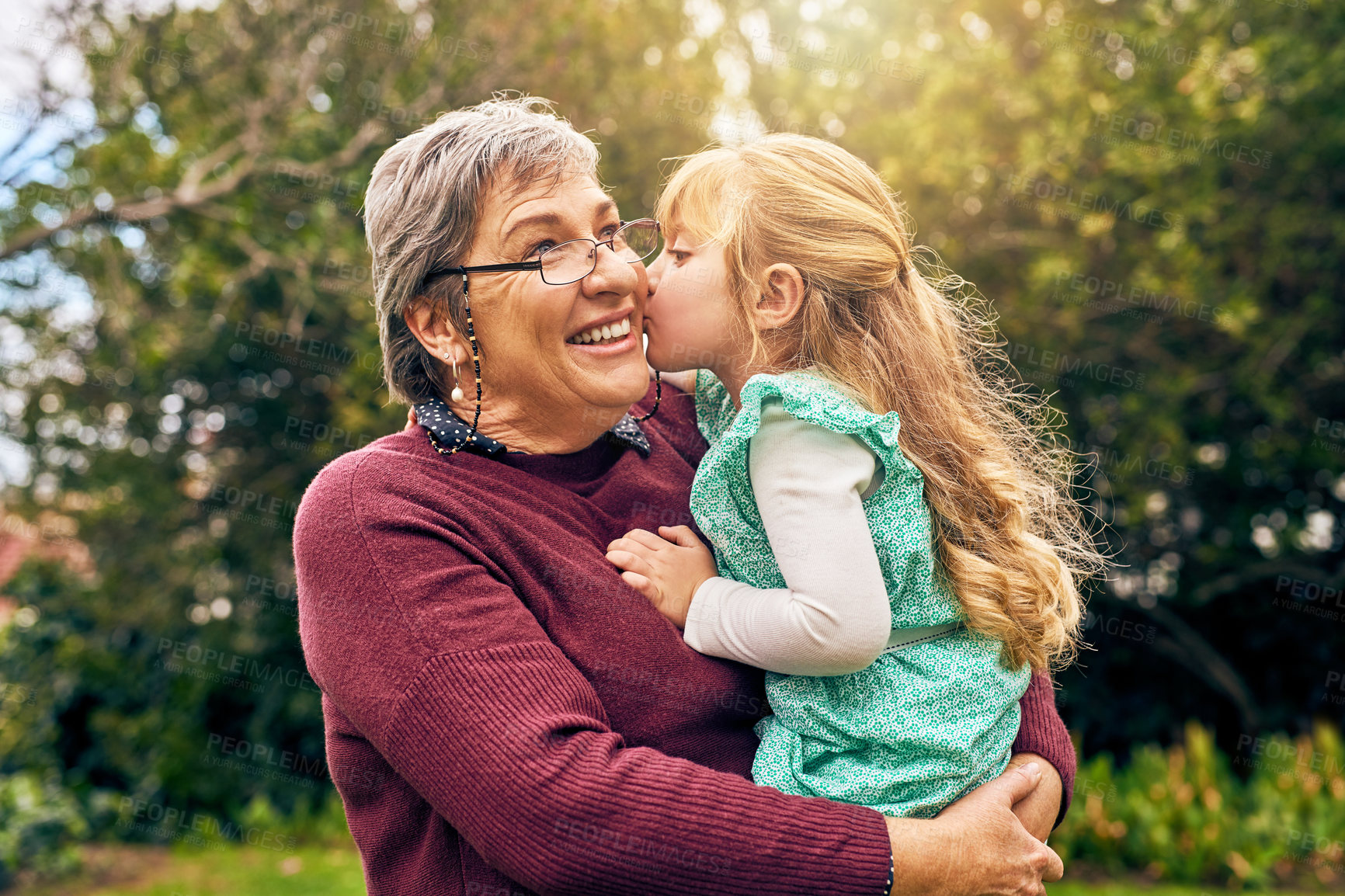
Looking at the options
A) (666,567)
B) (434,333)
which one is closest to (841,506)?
(666,567)

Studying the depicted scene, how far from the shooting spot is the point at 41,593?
327 inches

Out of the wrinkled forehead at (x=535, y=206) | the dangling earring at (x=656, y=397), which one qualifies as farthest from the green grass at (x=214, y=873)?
the wrinkled forehead at (x=535, y=206)

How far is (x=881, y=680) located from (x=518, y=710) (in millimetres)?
701

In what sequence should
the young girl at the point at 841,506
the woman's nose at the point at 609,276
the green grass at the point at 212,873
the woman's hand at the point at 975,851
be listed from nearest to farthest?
the woman's hand at the point at 975,851 < the young girl at the point at 841,506 < the woman's nose at the point at 609,276 < the green grass at the point at 212,873

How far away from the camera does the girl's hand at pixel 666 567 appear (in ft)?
5.96

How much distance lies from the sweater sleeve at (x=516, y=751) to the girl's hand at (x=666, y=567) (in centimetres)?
26

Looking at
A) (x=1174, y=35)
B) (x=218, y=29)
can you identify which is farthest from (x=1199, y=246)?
(x=218, y=29)

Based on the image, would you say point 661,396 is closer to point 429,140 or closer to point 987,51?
point 429,140

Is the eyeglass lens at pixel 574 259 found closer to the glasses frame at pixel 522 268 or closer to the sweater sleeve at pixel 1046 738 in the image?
the glasses frame at pixel 522 268

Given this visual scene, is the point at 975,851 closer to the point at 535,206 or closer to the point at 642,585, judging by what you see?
the point at 642,585

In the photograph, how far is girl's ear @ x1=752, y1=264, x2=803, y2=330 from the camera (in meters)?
1.93

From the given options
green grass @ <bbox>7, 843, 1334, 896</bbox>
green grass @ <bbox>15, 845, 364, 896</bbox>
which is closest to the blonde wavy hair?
green grass @ <bbox>7, 843, 1334, 896</bbox>

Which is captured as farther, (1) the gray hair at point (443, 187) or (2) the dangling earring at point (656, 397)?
(2) the dangling earring at point (656, 397)

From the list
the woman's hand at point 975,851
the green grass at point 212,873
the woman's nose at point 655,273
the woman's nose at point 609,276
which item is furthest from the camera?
the green grass at point 212,873
